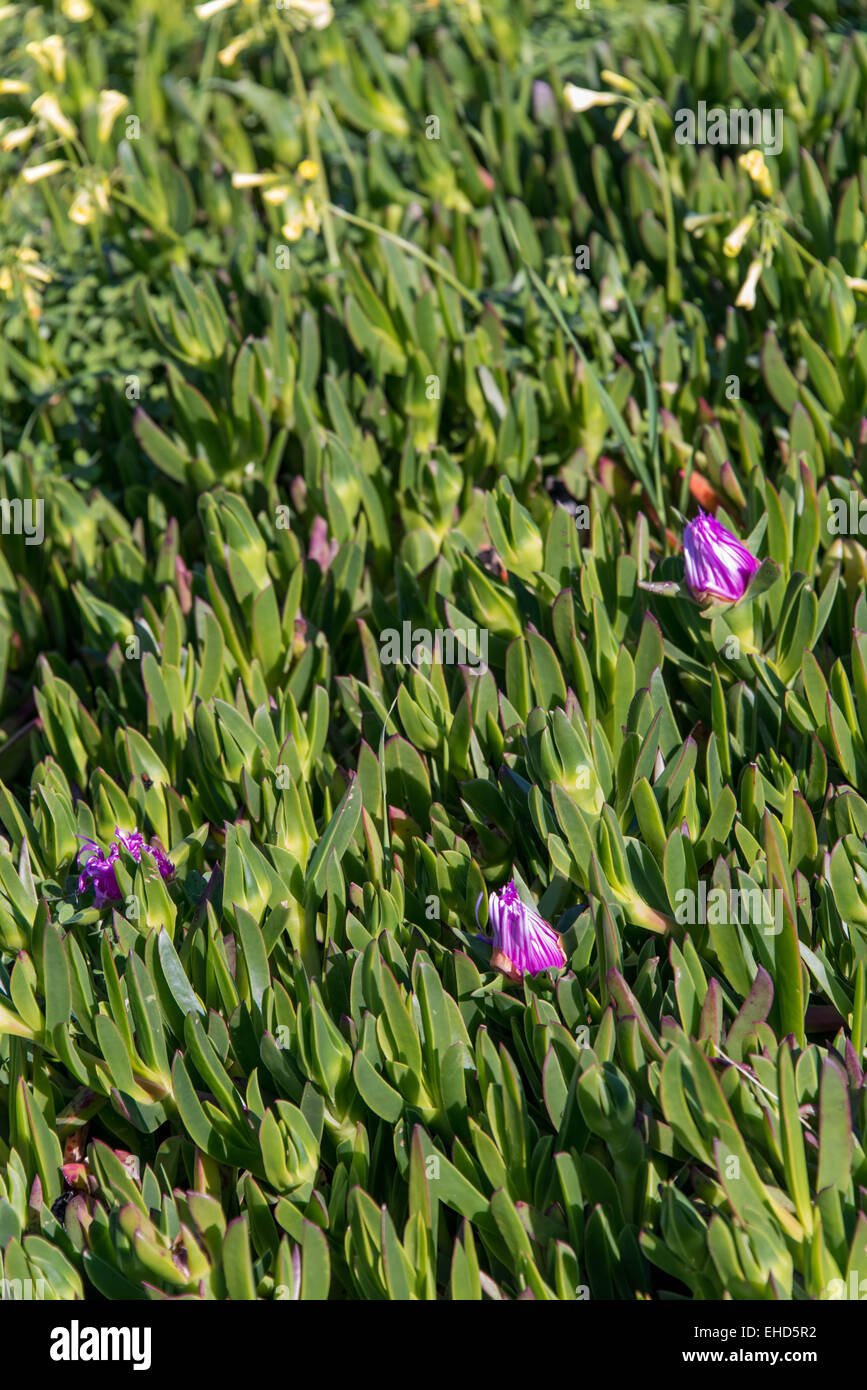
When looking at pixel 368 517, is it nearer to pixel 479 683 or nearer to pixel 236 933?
pixel 479 683

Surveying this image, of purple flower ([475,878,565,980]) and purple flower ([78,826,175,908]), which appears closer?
purple flower ([475,878,565,980])

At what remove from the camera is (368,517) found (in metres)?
2.49

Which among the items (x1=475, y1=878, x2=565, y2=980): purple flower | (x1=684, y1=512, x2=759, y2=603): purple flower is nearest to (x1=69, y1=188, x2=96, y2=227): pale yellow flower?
(x1=684, y1=512, x2=759, y2=603): purple flower

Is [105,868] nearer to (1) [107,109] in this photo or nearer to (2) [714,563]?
(2) [714,563]

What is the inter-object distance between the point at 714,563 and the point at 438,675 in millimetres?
466

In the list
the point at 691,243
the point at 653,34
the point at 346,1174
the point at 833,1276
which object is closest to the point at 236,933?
the point at 346,1174

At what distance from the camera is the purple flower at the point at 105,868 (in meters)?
1.84

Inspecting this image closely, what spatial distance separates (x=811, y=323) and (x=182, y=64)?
2095 mm

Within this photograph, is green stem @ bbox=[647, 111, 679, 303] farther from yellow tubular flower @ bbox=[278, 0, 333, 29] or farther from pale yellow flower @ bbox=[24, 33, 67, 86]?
pale yellow flower @ bbox=[24, 33, 67, 86]

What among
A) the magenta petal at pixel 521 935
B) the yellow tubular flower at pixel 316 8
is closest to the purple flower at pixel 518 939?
the magenta petal at pixel 521 935

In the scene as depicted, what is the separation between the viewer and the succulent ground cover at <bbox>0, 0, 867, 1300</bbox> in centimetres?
150

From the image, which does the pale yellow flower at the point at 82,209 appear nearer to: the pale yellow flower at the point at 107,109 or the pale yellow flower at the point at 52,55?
the pale yellow flower at the point at 107,109

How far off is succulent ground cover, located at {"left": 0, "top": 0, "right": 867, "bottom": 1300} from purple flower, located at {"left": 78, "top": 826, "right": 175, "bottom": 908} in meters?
0.01

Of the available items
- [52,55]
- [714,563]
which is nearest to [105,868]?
[714,563]
